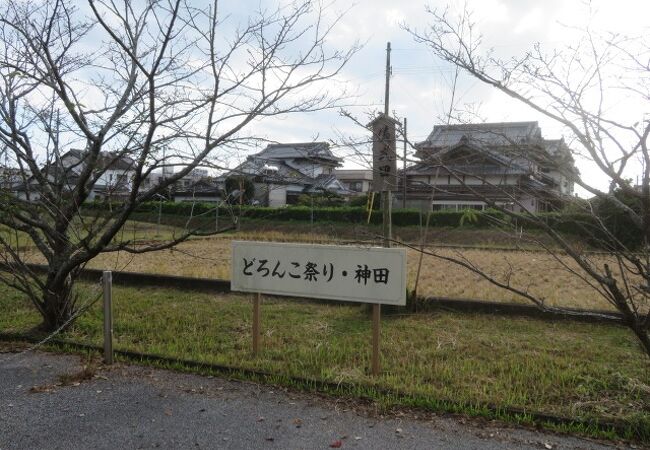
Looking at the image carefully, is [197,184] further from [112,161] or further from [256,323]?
[256,323]

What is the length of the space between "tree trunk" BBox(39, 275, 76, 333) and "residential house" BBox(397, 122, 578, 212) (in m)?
3.86

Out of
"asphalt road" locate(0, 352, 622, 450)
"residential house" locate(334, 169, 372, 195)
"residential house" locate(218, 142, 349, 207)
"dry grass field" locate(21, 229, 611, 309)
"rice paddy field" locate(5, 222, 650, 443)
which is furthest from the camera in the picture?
"dry grass field" locate(21, 229, 611, 309)

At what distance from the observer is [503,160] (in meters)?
3.54

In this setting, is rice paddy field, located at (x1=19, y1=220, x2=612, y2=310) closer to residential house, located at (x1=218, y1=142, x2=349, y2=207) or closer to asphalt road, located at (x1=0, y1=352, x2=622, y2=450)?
residential house, located at (x1=218, y1=142, x2=349, y2=207)

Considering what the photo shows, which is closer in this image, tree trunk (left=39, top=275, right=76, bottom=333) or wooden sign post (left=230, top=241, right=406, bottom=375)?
wooden sign post (left=230, top=241, right=406, bottom=375)

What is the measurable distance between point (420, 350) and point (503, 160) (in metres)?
2.12

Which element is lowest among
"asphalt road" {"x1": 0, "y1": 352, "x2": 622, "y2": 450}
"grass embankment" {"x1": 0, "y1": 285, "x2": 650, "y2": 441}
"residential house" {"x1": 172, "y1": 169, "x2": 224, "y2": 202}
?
"asphalt road" {"x1": 0, "y1": 352, "x2": 622, "y2": 450}

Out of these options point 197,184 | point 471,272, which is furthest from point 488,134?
point 471,272

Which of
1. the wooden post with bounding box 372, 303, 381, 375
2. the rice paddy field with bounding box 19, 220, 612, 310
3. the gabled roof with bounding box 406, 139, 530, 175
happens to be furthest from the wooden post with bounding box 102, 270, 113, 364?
the gabled roof with bounding box 406, 139, 530, 175

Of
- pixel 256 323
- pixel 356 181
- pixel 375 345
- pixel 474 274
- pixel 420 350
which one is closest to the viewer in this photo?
pixel 375 345

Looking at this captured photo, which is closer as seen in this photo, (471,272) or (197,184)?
(197,184)

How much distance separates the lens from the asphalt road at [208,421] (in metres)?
3.17

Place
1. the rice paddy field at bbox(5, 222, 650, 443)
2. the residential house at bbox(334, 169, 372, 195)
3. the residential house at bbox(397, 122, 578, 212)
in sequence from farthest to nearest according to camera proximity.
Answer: the residential house at bbox(334, 169, 372, 195) → the rice paddy field at bbox(5, 222, 650, 443) → the residential house at bbox(397, 122, 578, 212)

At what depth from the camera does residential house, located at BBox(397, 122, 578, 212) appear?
3.30 meters
